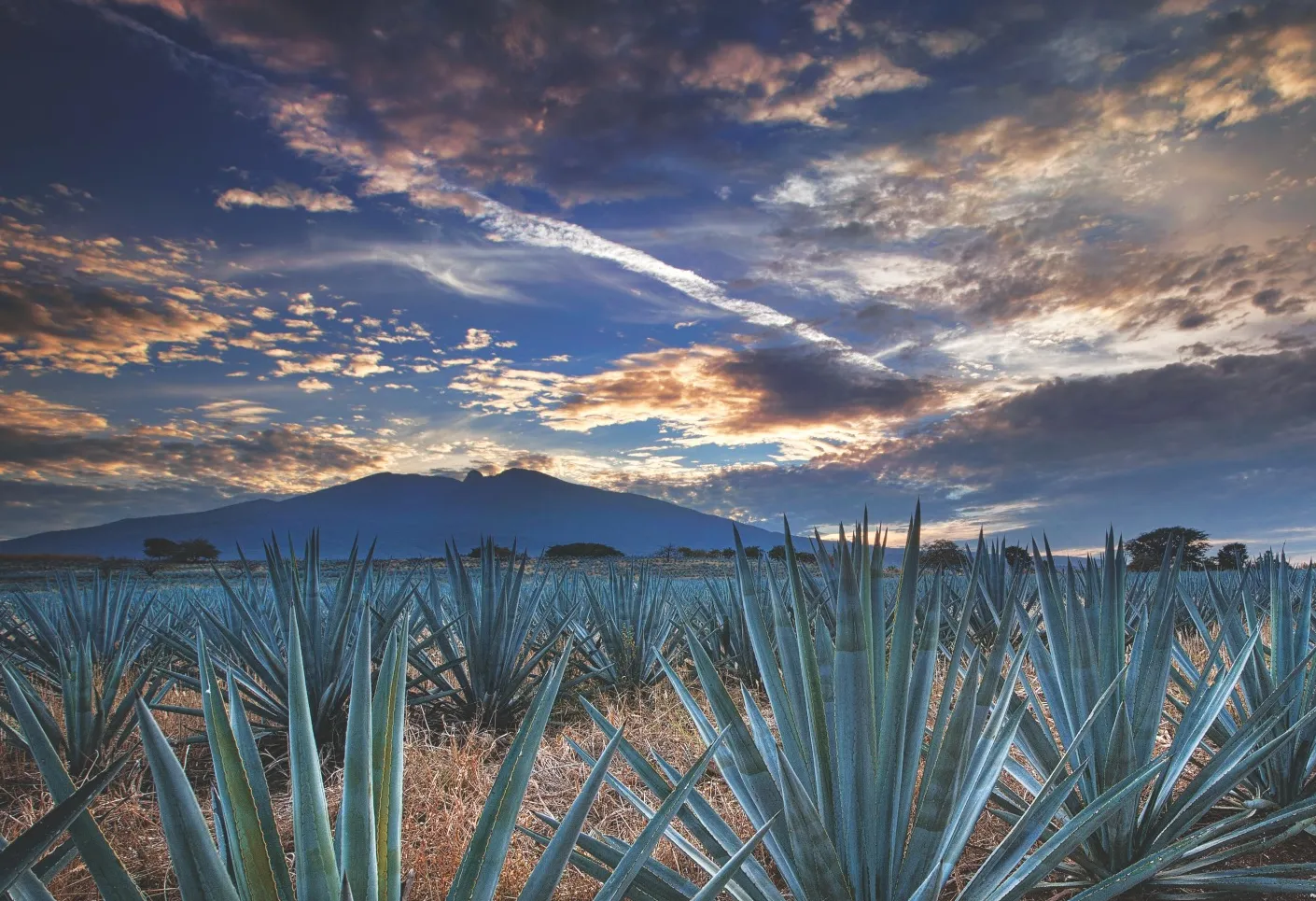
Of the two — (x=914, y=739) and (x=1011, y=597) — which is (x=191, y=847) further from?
(x=1011, y=597)

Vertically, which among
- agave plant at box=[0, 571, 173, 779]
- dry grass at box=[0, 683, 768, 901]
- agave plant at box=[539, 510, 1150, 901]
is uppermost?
agave plant at box=[539, 510, 1150, 901]

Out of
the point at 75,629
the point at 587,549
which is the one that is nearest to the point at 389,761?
the point at 75,629

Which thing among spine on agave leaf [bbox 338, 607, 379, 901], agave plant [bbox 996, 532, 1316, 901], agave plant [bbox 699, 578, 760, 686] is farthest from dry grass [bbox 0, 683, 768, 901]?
agave plant [bbox 996, 532, 1316, 901]

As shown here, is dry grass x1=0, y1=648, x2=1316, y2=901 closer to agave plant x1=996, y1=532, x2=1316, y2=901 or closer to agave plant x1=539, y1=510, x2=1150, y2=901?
agave plant x1=996, y1=532, x2=1316, y2=901

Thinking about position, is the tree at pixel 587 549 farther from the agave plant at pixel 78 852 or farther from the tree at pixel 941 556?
the agave plant at pixel 78 852

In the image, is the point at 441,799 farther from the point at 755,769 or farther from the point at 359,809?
the point at 359,809

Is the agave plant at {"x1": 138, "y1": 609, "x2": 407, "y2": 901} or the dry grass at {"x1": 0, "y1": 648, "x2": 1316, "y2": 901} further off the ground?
the agave plant at {"x1": 138, "y1": 609, "x2": 407, "y2": 901}

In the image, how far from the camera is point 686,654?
269 inches

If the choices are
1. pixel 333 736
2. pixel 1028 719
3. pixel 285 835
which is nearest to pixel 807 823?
pixel 1028 719

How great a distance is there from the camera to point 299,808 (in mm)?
1085

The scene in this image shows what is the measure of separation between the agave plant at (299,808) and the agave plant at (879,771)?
0.61 meters

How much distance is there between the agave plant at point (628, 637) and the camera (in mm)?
5711

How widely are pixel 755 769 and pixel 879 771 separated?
27 centimetres

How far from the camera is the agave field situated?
3.67 ft
